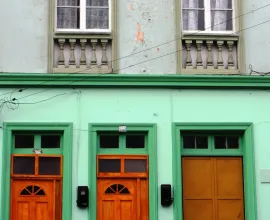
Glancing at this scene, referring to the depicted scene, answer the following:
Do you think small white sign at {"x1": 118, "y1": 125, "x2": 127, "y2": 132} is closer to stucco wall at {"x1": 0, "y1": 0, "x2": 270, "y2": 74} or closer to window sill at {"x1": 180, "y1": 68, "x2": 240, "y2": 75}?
stucco wall at {"x1": 0, "y1": 0, "x2": 270, "y2": 74}

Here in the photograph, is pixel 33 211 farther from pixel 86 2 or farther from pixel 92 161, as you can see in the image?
pixel 86 2

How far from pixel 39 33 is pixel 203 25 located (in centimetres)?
345

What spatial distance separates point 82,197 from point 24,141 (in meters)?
1.70

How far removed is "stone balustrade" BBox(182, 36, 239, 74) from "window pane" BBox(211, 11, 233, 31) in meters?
0.34

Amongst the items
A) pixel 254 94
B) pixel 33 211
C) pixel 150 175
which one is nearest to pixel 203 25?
pixel 254 94

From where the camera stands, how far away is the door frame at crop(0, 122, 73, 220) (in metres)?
12.2

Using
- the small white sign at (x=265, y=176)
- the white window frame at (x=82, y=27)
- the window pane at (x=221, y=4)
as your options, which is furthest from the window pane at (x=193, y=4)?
the small white sign at (x=265, y=176)

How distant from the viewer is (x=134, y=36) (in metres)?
12.9

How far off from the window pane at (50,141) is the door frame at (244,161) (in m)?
2.36

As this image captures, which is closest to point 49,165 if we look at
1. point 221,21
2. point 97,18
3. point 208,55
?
point 97,18

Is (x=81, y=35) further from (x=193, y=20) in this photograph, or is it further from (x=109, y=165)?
(x=109, y=165)

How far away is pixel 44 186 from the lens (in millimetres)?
12500

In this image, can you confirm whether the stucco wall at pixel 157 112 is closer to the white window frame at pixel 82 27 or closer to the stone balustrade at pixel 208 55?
the stone balustrade at pixel 208 55

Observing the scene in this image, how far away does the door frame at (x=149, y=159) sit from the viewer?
40.5ft
